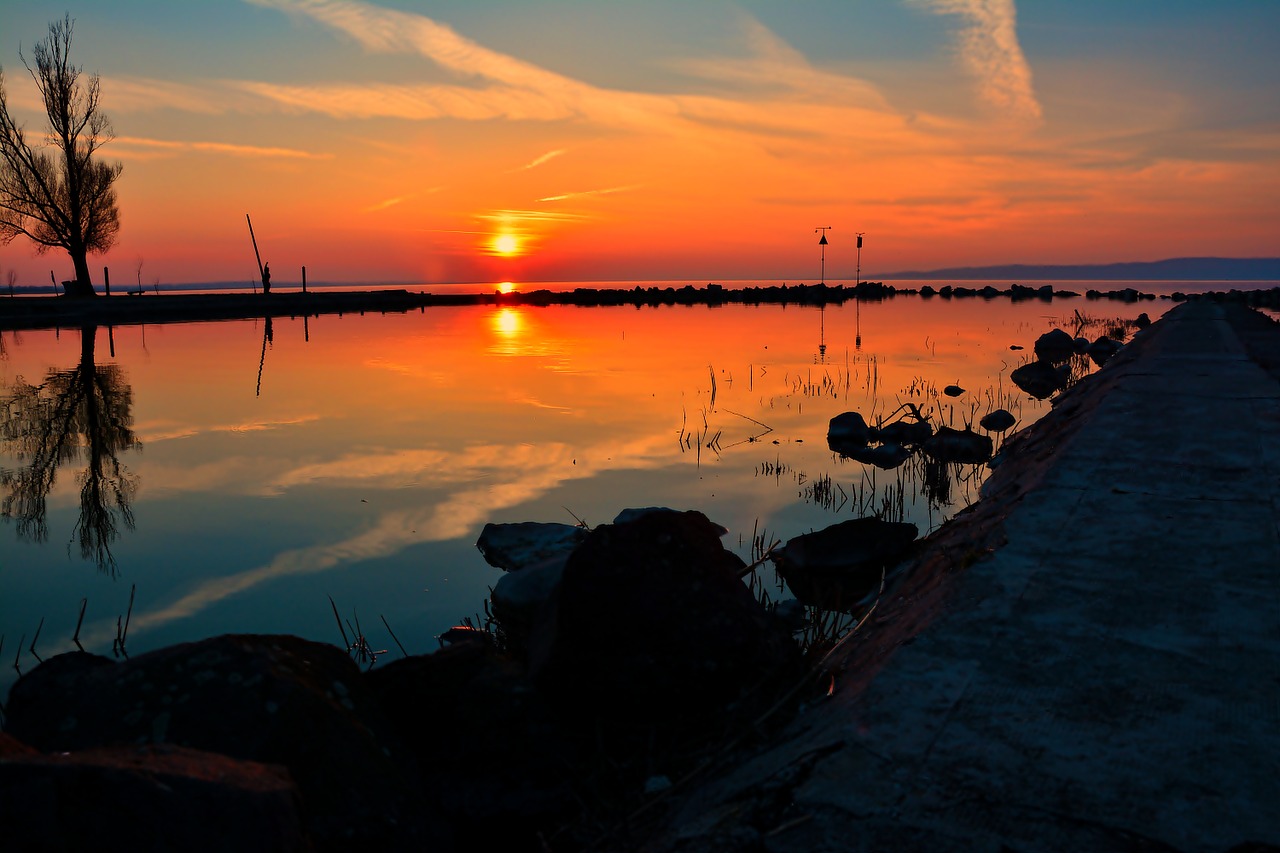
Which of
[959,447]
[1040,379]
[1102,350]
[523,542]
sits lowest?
[523,542]

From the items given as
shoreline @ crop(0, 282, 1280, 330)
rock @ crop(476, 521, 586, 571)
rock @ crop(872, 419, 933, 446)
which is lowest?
rock @ crop(476, 521, 586, 571)

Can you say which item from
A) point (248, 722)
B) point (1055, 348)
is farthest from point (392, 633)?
point (1055, 348)

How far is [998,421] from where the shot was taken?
14.4 m

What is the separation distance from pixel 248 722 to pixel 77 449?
1154 centimetres

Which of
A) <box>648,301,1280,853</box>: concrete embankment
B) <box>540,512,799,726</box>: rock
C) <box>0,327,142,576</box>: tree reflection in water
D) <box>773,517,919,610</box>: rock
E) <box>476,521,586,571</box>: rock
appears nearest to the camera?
<box>648,301,1280,853</box>: concrete embankment

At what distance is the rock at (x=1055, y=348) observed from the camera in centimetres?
2514

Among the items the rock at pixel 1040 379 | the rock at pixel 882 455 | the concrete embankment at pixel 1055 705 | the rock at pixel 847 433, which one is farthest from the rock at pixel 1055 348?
the concrete embankment at pixel 1055 705

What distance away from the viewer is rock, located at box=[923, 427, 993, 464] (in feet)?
38.6

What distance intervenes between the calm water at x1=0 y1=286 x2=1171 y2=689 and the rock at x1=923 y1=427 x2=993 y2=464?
0.97 metres

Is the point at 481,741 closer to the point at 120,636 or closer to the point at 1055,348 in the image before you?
the point at 120,636

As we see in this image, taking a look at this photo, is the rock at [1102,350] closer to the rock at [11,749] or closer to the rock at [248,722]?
the rock at [248,722]

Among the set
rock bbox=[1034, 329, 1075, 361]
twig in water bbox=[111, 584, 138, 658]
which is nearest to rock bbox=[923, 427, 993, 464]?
twig in water bbox=[111, 584, 138, 658]

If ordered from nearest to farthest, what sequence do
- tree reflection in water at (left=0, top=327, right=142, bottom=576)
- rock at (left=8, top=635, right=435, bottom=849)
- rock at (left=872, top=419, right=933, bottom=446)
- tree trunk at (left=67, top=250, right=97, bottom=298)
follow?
rock at (left=8, top=635, right=435, bottom=849) → tree reflection in water at (left=0, top=327, right=142, bottom=576) → rock at (left=872, top=419, right=933, bottom=446) → tree trunk at (left=67, top=250, right=97, bottom=298)

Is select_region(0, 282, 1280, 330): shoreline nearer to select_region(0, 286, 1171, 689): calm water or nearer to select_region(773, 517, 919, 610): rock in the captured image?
select_region(0, 286, 1171, 689): calm water
